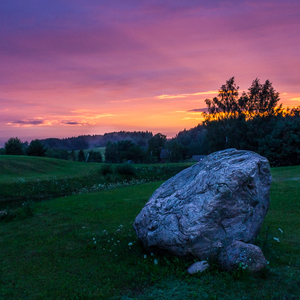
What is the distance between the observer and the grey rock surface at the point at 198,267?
6941 mm

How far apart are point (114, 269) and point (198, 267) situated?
2.37m

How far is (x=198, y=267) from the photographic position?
702 cm

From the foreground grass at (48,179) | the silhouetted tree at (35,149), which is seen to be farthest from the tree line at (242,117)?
the silhouetted tree at (35,149)

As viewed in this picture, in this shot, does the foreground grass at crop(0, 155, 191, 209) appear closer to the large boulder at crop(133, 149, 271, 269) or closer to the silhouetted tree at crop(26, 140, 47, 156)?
the silhouetted tree at crop(26, 140, 47, 156)

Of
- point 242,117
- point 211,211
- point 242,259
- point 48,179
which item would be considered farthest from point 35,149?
point 242,259

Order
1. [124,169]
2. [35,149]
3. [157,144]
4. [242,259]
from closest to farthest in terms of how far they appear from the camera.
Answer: [242,259] < [124,169] < [35,149] < [157,144]

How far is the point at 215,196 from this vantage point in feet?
24.5

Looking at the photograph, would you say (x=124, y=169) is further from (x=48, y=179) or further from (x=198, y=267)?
(x=198, y=267)

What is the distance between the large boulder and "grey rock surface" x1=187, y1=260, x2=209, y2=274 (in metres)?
0.21

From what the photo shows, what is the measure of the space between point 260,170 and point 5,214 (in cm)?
1331

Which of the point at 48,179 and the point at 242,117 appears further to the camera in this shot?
the point at 242,117

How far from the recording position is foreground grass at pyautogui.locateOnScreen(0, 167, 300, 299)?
6.26 m

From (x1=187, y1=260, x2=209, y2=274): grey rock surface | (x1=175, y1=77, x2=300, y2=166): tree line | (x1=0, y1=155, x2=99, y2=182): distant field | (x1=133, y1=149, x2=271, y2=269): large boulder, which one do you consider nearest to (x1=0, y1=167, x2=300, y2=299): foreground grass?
(x1=187, y1=260, x2=209, y2=274): grey rock surface

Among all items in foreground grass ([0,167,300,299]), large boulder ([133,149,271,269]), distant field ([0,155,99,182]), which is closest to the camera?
foreground grass ([0,167,300,299])
